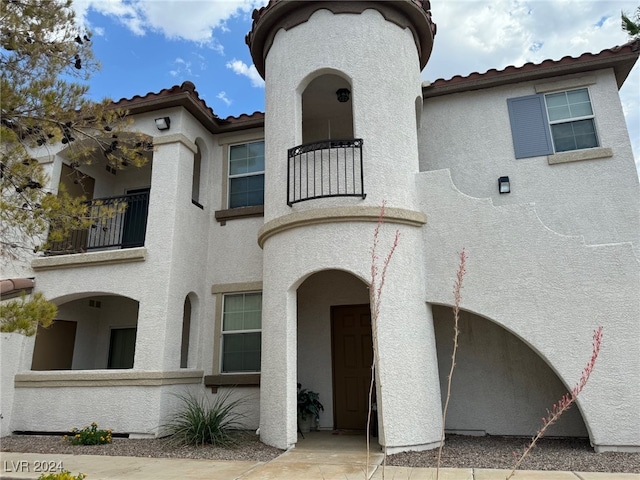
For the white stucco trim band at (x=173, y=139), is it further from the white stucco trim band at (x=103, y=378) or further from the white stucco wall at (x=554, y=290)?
Result: the white stucco wall at (x=554, y=290)

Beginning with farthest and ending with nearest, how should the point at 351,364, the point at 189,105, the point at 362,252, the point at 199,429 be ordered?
the point at 189,105, the point at 351,364, the point at 199,429, the point at 362,252

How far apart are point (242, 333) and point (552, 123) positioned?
26.9 feet

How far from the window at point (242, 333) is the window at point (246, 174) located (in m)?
2.39

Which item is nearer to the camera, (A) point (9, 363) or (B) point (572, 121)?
(B) point (572, 121)

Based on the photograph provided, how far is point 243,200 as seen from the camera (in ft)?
37.2

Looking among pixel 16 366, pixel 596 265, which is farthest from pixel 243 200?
pixel 596 265

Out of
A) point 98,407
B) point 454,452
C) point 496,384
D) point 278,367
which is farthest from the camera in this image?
point 98,407

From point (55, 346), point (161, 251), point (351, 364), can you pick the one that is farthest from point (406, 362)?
point (55, 346)

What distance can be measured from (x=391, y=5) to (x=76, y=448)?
10250mm

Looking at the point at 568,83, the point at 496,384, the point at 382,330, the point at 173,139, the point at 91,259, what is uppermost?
the point at 568,83

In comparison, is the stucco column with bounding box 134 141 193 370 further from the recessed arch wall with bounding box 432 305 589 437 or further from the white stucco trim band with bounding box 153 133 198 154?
the recessed arch wall with bounding box 432 305 589 437

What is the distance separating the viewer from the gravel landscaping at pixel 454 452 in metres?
6.27

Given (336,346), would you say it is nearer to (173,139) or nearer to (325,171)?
(325,171)

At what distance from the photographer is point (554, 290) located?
23.5 ft
